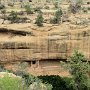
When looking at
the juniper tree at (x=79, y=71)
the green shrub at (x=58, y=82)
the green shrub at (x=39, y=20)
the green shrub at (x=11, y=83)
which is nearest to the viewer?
the green shrub at (x=11, y=83)

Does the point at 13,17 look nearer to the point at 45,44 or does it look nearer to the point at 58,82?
the point at 45,44

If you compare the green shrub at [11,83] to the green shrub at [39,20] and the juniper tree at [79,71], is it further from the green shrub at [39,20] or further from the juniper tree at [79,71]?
the green shrub at [39,20]

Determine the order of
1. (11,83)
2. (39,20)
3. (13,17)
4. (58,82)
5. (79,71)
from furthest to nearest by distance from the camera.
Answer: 1. (13,17)
2. (39,20)
3. (58,82)
4. (79,71)
5. (11,83)

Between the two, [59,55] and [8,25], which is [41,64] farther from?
[8,25]

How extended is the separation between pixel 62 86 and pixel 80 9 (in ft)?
49.0

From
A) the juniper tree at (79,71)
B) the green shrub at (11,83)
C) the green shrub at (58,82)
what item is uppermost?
the green shrub at (11,83)

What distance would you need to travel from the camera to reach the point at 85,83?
107ft

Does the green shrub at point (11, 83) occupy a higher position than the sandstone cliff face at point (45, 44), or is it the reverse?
the green shrub at point (11, 83)

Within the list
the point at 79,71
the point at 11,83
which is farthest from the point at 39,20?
the point at 11,83

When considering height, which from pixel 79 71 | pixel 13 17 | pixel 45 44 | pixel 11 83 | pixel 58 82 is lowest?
pixel 58 82

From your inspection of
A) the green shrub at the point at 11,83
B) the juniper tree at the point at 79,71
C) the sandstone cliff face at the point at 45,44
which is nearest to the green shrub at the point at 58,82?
the juniper tree at the point at 79,71

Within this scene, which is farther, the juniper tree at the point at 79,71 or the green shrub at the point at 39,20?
the green shrub at the point at 39,20

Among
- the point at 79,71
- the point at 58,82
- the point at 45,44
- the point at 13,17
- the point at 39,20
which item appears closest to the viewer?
the point at 79,71

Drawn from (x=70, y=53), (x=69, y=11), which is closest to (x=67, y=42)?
(x=70, y=53)
